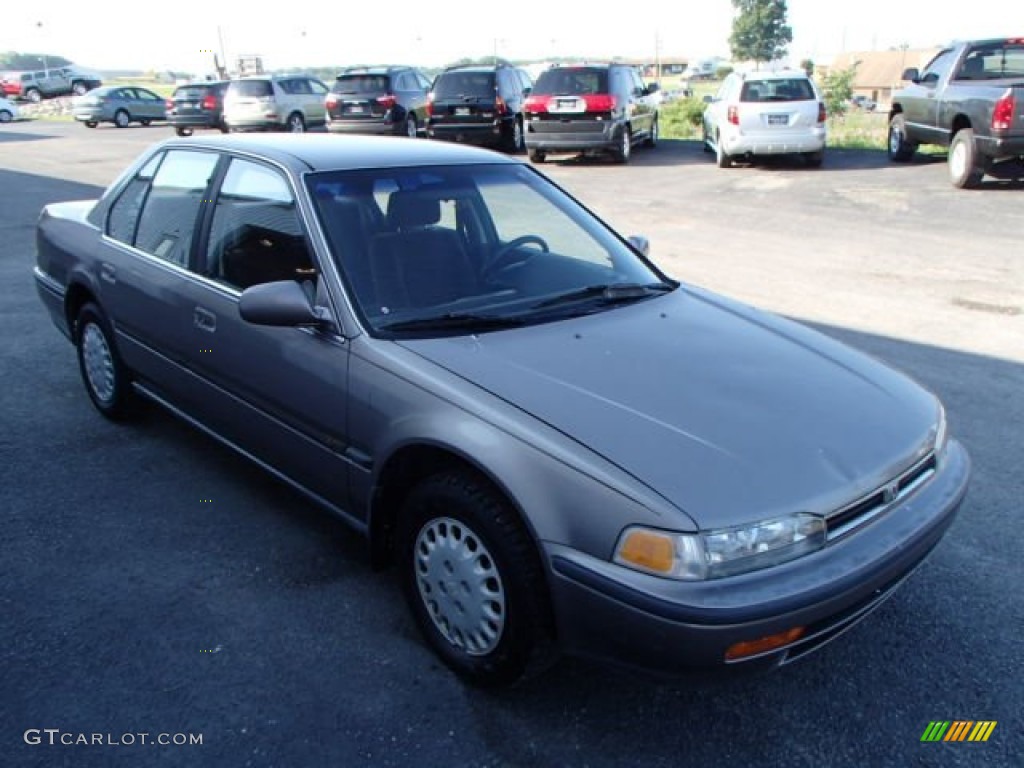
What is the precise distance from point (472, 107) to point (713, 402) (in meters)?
16.5

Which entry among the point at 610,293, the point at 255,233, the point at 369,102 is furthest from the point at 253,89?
the point at 610,293

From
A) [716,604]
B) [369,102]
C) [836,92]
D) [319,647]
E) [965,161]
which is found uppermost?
[836,92]

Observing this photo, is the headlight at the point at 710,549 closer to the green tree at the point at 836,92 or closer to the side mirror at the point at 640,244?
the side mirror at the point at 640,244

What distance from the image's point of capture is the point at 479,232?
3.68 metres

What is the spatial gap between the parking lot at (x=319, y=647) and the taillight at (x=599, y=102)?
449 inches

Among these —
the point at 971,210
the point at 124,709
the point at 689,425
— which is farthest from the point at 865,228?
the point at 124,709

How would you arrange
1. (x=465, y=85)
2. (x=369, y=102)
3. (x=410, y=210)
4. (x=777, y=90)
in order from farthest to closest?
(x=369, y=102) → (x=465, y=85) → (x=777, y=90) → (x=410, y=210)

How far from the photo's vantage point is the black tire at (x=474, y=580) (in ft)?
8.12

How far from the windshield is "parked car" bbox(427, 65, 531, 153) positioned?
1482 cm

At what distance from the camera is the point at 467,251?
3.46 m

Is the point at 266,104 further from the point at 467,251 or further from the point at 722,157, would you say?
the point at 467,251

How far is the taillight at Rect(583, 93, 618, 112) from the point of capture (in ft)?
52.5

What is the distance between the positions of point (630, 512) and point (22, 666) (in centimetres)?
206

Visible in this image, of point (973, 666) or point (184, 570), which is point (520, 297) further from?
point (973, 666)
